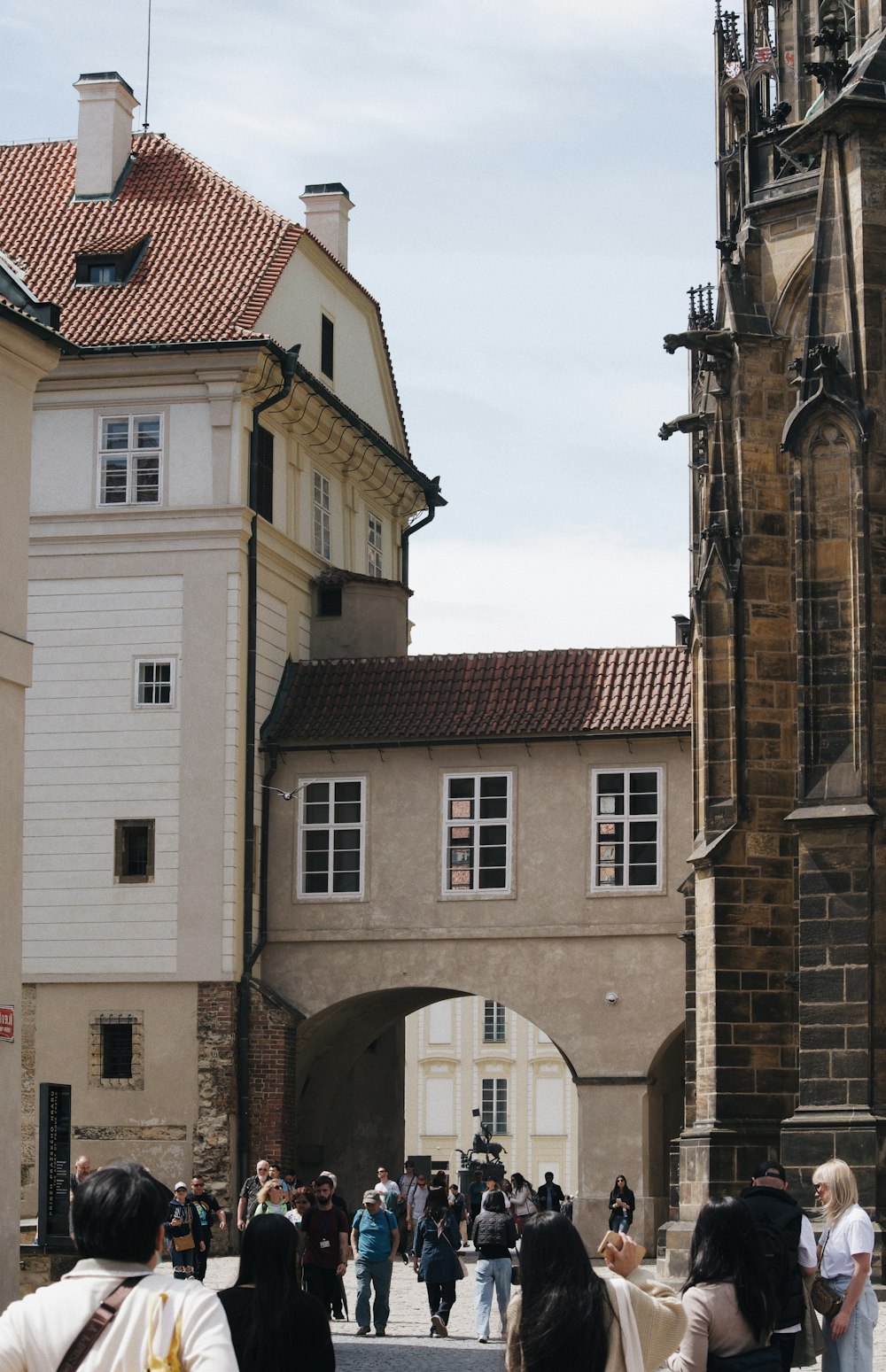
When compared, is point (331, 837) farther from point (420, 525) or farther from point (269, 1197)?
point (269, 1197)

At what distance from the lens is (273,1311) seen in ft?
22.3

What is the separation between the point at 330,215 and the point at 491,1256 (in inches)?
1013

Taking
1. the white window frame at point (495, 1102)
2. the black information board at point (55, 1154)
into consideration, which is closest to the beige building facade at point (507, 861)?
the black information board at point (55, 1154)

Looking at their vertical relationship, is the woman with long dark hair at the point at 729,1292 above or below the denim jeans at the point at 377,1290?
above

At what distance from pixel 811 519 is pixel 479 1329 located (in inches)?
298

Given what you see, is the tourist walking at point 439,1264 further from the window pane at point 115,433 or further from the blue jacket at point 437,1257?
the window pane at point 115,433

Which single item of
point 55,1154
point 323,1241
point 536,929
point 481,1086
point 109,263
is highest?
point 109,263

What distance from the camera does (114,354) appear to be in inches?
1351

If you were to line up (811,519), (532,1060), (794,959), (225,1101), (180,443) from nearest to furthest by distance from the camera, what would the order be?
1. (811,519)
2. (794,959)
3. (225,1101)
4. (180,443)
5. (532,1060)

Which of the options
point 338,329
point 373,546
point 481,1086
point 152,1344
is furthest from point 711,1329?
point 481,1086

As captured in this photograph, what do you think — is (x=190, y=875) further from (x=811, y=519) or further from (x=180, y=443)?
(x=811, y=519)

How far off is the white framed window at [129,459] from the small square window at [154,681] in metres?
2.33

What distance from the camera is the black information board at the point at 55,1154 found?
20.1m

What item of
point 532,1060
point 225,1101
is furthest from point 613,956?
point 532,1060
